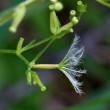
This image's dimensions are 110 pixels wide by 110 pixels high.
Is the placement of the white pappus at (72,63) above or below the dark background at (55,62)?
above

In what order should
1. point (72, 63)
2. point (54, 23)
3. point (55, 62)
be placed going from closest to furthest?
1. point (54, 23)
2. point (72, 63)
3. point (55, 62)

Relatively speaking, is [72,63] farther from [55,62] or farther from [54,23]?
[55,62]

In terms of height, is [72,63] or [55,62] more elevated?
[72,63]

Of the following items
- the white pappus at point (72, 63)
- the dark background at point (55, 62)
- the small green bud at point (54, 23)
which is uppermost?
the small green bud at point (54, 23)

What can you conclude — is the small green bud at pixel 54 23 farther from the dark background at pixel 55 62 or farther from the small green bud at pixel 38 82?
the dark background at pixel 55 62

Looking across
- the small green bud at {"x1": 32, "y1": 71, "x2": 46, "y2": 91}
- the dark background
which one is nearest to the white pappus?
the small green bud at {"x1": 32, "y1": 71, "x2": 46, "y2": 91}

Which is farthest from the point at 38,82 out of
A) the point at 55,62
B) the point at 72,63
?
the point at 55,62

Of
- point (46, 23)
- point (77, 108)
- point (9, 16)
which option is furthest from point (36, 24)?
point (9, 16)

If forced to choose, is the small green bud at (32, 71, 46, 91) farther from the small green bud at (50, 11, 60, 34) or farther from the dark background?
the dark background

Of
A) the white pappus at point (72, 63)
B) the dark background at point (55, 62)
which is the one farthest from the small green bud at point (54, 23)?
the dark background at point (55, 62)
